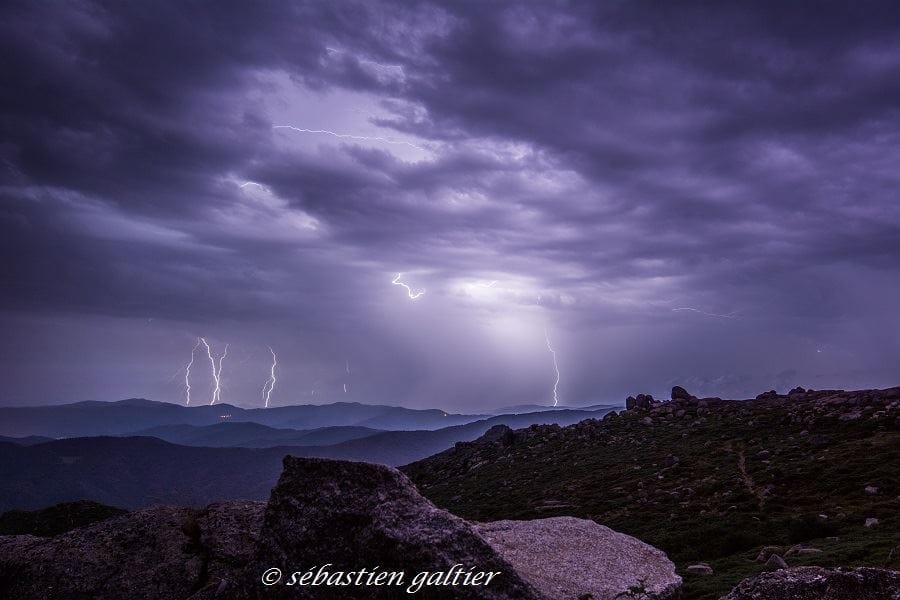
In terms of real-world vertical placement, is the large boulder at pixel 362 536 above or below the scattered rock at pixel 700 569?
above

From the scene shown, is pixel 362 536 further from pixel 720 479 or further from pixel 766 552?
pixel 720 479

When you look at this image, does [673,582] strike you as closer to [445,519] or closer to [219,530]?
[445,519]

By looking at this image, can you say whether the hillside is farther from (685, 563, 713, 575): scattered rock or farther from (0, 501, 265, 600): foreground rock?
(0, 501, 265, 600): foreground rock

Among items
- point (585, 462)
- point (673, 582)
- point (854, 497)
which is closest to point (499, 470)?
point (585, 462)

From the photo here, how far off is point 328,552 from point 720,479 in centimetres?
4198

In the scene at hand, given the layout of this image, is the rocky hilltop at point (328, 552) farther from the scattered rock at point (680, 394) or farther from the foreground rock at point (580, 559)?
the scattered rock at point (680, 394)

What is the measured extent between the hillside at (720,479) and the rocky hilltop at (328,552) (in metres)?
4.28

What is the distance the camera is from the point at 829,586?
32.5 feet

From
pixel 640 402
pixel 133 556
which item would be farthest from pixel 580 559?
pixel 640 402

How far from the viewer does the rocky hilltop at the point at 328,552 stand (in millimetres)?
11344

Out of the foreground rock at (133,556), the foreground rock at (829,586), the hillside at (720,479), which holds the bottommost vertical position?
the hillside at (720,479)

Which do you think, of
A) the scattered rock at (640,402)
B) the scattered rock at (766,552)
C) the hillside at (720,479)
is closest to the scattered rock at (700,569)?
the hillside at (720,479)

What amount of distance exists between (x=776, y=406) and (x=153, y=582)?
76.8m

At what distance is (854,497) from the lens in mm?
35000
